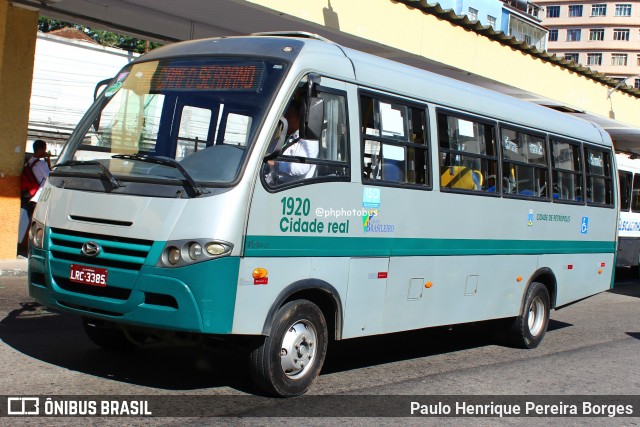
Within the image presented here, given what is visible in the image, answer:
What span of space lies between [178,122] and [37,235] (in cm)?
141

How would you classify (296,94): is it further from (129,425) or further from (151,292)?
(129,425)

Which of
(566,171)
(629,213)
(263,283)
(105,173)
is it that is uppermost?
(629,213)

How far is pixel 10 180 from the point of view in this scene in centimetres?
1390

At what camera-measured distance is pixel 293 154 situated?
6578 mm

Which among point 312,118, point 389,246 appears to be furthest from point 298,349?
point 312,118

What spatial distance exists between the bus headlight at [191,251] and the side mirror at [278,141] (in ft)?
2.56

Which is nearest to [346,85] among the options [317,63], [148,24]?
[317,63]

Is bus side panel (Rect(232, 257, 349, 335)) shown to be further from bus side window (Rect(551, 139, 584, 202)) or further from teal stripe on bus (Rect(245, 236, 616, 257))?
bus side window (Rect(551, 139, 584, 202))

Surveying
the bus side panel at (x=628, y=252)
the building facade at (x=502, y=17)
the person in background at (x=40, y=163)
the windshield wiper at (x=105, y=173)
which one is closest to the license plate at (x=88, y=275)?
the windshield wiper at (x=105, y=173)

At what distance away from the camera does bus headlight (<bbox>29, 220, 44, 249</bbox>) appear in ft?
21.8

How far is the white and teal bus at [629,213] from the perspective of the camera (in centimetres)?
2056

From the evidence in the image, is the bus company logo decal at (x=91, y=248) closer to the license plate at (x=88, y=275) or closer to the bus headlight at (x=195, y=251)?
the license plate at (x=88, y=275)

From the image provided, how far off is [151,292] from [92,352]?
6.46 feet

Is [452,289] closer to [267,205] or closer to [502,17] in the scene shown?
[267,205]
